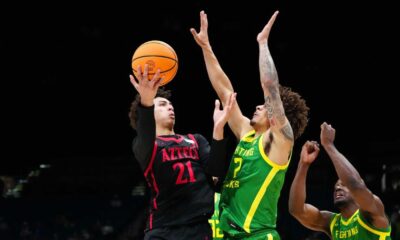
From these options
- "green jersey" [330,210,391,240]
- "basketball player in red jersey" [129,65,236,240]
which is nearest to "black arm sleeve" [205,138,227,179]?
"basketball player in red jersey" [129,65,236,240]

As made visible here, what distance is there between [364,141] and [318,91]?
4.18ft

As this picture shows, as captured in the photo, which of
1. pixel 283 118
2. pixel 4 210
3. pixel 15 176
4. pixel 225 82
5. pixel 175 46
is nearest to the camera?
pixel 283 118

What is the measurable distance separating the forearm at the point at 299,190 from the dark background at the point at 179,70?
196 inches

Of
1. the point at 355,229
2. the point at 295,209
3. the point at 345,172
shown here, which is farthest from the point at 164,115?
the point at 355,229

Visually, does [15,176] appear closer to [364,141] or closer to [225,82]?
[364,141]

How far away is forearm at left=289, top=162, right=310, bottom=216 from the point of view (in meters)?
5.39

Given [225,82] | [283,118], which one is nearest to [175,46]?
[225,82]

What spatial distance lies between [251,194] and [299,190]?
1.29 m

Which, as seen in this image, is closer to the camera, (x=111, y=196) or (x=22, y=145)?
(x=111, y=196)

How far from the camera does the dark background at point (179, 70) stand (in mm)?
10766

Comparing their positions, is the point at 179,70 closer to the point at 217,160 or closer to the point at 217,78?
the point at 217,78

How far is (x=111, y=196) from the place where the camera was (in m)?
9.98

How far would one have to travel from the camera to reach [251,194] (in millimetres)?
4316

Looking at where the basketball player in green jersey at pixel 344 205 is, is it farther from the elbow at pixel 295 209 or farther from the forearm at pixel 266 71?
the forearm at pixel 266 71
